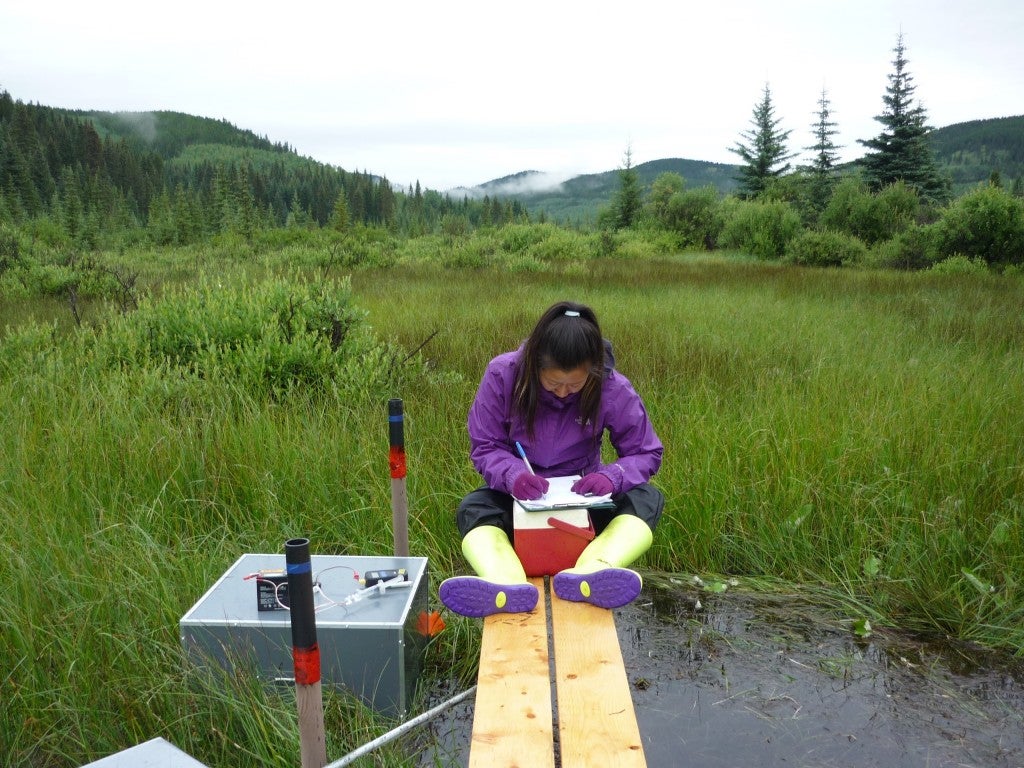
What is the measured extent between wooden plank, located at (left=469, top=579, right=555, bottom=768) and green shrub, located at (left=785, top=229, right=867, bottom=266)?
19.9 metres

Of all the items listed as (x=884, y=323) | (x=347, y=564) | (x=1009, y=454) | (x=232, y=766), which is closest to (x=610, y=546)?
(x=347, y=564)

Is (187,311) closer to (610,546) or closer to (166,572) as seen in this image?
(166,572)

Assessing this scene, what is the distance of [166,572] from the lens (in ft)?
9.95

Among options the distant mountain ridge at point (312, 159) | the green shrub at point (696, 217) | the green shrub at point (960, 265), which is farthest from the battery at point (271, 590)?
the distant mountain ridge at point (312, 159)

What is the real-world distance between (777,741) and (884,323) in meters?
A: 7.60

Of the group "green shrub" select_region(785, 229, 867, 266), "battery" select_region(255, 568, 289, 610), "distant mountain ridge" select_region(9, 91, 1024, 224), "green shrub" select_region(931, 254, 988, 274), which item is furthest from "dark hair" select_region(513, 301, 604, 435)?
"distant mountain ridge" select_region(9, 91, 1024, 224)

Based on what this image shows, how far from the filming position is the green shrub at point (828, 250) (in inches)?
802

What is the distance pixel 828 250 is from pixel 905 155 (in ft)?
64.8

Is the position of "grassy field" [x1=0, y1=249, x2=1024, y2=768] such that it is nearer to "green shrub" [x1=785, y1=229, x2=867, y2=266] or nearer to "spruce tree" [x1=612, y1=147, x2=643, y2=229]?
"green shrub" [x1=785, y1=229, x2=867, y2=266]

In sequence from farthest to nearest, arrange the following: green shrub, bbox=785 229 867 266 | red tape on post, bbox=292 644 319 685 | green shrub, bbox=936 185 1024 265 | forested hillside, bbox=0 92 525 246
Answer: forested hillside, bbox=0 92 525 246 → green shrub, bbox=785 229 867 266 → green shrub, bbox=936 185 1024 265 → red tape on post, bbox=292 644 319 685

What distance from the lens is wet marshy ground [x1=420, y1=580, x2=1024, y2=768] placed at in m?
2.39

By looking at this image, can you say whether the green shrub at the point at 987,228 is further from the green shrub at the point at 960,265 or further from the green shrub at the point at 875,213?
the green shrub at the point at 875,213

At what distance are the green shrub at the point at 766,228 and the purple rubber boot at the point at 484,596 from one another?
24.4 m

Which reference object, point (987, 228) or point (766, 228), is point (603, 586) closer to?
point (987, 228)
